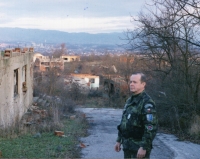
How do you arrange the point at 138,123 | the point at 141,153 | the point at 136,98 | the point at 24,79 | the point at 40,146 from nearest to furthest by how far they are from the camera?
the point at 141,153, the point at 138,123, the point at 136,98, the point at 40,146, the point at 24,79

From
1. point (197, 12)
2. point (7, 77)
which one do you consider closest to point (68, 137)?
point (7, 77)

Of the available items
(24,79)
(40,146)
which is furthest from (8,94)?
(24,79)

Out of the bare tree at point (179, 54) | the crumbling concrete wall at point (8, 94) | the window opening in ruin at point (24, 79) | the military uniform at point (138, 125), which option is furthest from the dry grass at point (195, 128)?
the window opening in ruin at point (24, 79)

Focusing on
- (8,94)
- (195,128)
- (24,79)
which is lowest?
(195,128)

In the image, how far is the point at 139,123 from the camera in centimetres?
482

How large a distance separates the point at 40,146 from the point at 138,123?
17.8ft

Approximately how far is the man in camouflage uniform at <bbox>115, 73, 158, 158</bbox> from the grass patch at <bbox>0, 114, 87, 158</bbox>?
391 cm

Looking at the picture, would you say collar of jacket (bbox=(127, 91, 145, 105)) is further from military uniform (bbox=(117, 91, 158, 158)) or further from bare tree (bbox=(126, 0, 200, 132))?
bare tree (bbox=(126, 0, 200, 132))

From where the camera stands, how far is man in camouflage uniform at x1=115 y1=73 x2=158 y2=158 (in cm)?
467

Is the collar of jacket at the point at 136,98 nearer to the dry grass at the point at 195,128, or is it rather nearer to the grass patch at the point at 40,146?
the grass patch at the point at 40,146

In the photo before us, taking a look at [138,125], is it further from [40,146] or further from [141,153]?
Answer: [40,146]

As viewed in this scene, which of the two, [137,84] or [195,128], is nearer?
[137,84]

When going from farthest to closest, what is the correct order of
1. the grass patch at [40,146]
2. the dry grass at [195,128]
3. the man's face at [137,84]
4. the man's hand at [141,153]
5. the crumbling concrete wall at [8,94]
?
the dry grass at [195,128] → the crumbling concrete wall at [8,94] → the grass patch at [40,146] → the man's face at [137,84] → the man's hand at [141,153]

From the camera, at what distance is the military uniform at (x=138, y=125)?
4.67 meters
